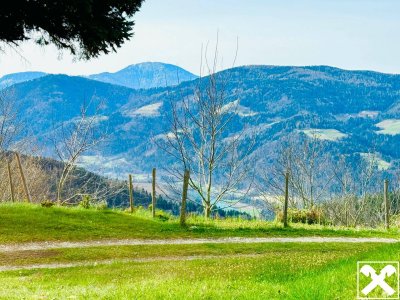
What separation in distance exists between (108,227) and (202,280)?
1427 cm

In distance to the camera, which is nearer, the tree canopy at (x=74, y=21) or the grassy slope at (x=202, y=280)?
the grassy slope at (x=202, y=280)

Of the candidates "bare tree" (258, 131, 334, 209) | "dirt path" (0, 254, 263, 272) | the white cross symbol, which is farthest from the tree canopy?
"bare tree" (258, 131, 334, 209)

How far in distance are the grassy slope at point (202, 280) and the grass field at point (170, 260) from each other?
17 mm

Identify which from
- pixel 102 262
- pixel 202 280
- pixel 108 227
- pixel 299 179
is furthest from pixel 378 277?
pixel 299 179

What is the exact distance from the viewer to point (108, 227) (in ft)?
81.6

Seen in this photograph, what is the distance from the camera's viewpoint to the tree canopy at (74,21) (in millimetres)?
17203

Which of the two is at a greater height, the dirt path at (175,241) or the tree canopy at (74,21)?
the tree canopy at (74,21)

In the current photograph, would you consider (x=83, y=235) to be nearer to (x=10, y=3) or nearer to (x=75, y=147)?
(x=10, y=3)

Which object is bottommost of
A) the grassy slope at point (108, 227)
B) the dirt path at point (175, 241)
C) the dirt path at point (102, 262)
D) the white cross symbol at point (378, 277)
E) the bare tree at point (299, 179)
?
the dirt path at point (102, 262)

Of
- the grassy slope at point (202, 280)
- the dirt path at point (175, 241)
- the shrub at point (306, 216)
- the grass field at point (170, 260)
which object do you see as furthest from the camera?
the shrub at point (306, 216)

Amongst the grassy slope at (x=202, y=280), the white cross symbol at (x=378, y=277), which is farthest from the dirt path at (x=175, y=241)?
the white cross symbol at (x=378, y=277)

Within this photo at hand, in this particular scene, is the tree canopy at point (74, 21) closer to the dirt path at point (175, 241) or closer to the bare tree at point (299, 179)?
the dirt path at point (175, 241)

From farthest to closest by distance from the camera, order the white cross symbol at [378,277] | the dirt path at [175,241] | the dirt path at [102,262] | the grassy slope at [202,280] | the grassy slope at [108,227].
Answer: the grassy slope at [108,227] < the dirt path at [175,241] < the dirt path at [102,262] < the grassy slope at [202,280] < the white cross symbol at [378,277]

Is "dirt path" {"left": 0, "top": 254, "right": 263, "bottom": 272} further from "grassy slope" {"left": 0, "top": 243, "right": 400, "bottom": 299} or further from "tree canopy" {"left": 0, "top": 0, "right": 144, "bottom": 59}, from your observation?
"tree canopy" {"left": 0, "top": 0, "right": 144, "bottom": 59}
